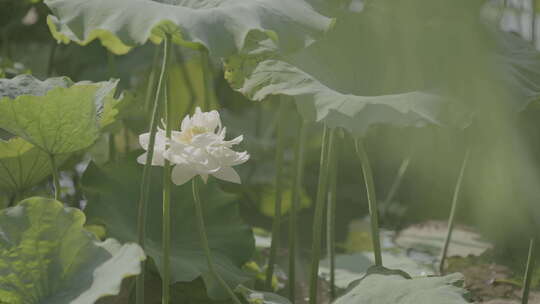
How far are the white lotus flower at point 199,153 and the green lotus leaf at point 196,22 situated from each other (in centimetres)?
9

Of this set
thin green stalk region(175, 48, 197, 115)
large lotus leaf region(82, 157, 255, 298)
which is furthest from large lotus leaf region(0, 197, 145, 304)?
thin green stalk region(175, 48, 197, 115)

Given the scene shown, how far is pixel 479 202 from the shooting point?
166cm

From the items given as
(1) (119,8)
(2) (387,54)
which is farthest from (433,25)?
(1) (119,8)

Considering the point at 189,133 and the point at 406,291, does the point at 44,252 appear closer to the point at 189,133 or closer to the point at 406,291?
the point at 189,133

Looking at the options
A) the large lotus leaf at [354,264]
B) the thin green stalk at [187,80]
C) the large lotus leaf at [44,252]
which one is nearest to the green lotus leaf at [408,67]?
the large lotus leaf at [44,252]

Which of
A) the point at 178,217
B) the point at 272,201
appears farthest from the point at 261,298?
the point at 272,201

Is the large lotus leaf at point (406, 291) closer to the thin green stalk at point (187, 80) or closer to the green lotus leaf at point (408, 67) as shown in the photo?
the green lotus leaf at point (408, 67)

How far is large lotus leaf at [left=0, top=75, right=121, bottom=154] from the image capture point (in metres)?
0.83

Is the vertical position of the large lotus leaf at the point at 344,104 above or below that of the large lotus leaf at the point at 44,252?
above

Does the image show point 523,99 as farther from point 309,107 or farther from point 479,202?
point 479,202

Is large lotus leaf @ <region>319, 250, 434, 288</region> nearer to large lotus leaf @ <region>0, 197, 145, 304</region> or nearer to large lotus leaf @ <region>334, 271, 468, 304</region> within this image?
large lotus leaf @ <region>334, 271, 468, 304</region>

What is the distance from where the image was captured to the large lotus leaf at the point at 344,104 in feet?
2.50

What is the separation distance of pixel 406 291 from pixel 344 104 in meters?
0.19

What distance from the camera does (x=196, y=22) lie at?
2.35 ft
